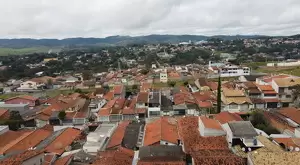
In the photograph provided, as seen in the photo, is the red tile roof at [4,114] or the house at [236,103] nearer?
the house at [236,103]

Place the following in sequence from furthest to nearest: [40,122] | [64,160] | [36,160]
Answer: [40,122] < [64,160] < [36,160]

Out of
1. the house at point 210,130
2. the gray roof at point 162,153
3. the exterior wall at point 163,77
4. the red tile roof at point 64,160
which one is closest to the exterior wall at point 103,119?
the red tile roof at point 64,160

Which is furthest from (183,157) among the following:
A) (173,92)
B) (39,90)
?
(39,90)

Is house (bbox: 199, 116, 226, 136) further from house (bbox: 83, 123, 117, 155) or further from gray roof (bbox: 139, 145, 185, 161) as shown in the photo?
house (bbox: 83, 123, 117, 155)

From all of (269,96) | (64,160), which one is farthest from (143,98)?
(64,160)

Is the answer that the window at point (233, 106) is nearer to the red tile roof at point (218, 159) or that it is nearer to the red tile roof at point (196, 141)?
the red tile roof at point (196, 141)

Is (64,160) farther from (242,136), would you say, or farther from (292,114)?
(292,114)
